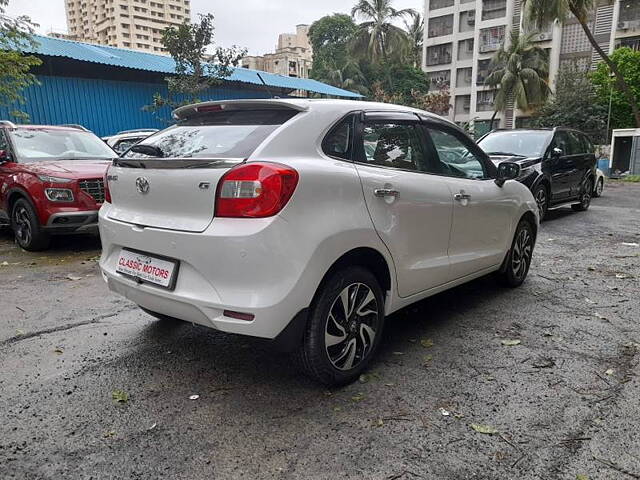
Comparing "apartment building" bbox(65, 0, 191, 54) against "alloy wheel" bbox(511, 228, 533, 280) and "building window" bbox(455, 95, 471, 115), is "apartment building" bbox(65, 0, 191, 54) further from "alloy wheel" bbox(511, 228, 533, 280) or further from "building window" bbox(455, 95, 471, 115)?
"alloy wheel" bbox(511, 228, 533, 280)

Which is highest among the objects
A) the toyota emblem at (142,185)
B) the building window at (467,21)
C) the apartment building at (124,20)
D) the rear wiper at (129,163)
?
the apartment building at (124,20)

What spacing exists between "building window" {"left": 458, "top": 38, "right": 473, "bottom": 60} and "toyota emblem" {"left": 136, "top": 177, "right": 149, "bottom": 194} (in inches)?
2033

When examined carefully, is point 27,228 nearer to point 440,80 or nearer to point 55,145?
point 55,145

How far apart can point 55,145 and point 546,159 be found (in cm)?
797

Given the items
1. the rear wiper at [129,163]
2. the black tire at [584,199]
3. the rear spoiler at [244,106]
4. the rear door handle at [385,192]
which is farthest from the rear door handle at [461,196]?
the black tire at [584,199]

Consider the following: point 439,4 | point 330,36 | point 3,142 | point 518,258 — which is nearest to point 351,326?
point 518,258

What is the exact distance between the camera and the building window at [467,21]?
4816 centimetres

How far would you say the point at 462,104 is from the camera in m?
50.2

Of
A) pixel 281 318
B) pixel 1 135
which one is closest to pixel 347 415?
pixel 281 318

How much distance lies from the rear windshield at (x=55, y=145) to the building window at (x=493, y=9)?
46.6 metres

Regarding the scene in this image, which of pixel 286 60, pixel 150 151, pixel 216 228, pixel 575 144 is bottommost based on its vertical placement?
pixel 216 228

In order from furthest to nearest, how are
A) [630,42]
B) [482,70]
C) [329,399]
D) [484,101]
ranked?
[484,101] → [482,70] → [630,42] → [329,399]

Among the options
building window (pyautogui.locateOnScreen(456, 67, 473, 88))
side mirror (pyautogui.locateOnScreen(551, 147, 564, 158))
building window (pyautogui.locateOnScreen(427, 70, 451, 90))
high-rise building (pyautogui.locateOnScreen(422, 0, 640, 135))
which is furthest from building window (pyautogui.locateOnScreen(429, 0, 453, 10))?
side mirror (pyautogui.locateOnScreen(551, 147, 564, 158))

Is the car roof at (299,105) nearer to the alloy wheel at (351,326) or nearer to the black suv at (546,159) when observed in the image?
the alloy wheel at (351,326)
